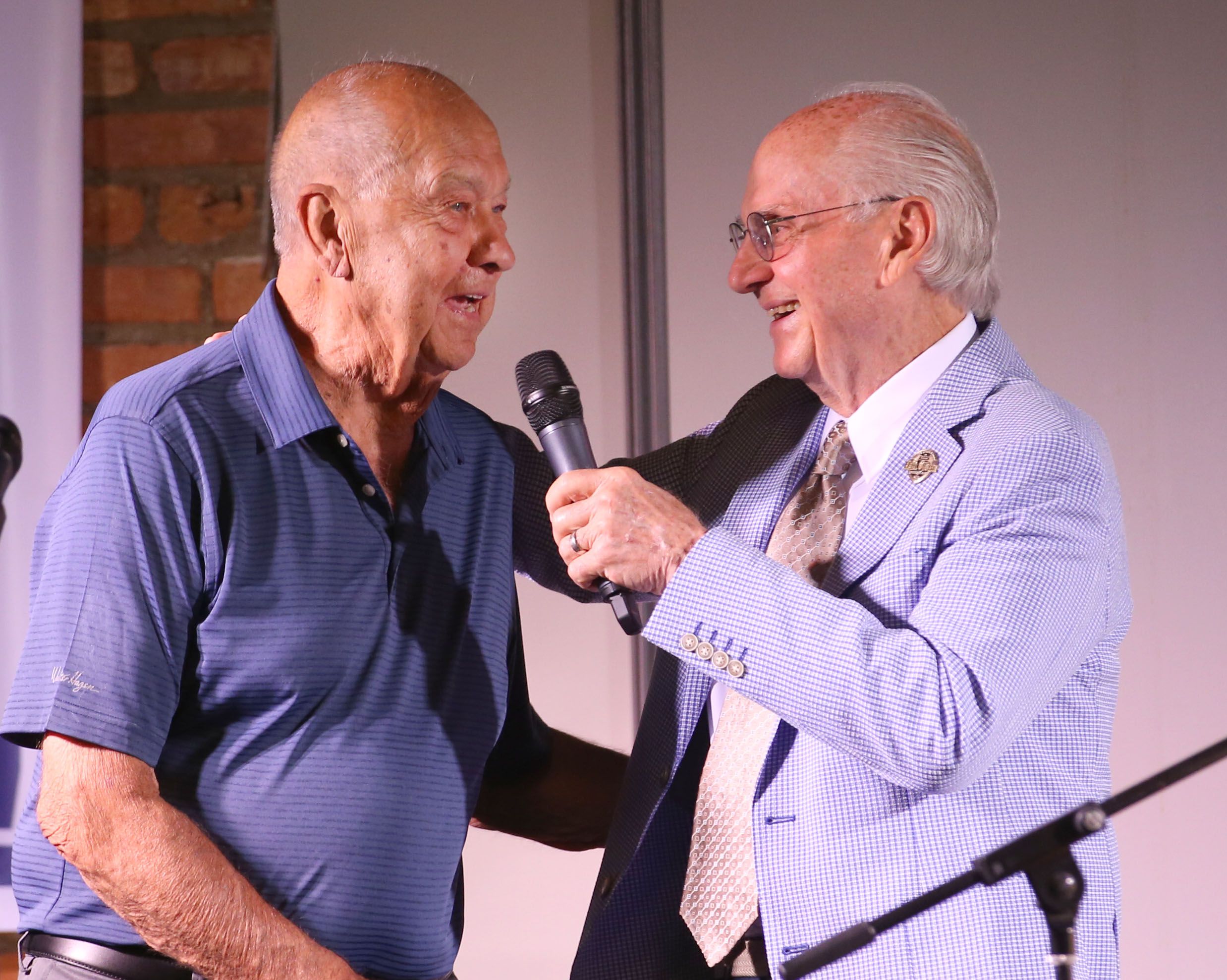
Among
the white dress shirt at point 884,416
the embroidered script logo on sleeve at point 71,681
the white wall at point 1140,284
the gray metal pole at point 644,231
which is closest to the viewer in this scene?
the embroidered script logo on sleeve at point 71,681

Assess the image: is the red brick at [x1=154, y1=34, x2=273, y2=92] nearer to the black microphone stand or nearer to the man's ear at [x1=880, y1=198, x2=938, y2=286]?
the man's ear at [x1=880, y1=198, x2=938, y2=286]

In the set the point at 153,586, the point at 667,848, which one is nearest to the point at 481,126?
the point at 153,586

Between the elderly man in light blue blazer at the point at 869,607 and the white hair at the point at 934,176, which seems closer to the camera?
the elderly man in light blue blazer at the point at 869,607

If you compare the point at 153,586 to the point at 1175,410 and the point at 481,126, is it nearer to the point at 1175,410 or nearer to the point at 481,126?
the point at 481,126

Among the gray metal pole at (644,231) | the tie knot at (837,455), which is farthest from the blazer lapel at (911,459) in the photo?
the gray metal pole at (644,231)

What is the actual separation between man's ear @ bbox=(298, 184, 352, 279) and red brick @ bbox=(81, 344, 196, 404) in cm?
134

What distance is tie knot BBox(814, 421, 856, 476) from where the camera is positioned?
61.6 inches

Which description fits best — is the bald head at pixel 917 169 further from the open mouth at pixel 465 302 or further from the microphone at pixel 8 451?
the microphone at pixel 8 451

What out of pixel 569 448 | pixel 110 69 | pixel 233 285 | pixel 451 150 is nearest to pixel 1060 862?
pixel 569 448

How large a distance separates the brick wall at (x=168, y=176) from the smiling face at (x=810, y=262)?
4.77ft

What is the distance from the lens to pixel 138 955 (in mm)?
1276

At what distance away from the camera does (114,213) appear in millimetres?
2717

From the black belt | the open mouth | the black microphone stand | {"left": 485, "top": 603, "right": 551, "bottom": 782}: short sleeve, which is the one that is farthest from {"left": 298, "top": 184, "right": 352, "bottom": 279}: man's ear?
the black microphone stand

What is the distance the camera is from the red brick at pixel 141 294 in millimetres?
2695
